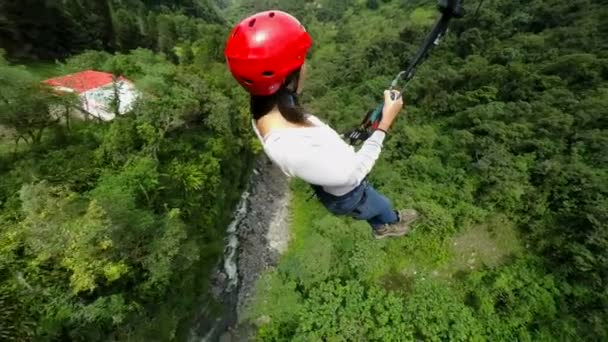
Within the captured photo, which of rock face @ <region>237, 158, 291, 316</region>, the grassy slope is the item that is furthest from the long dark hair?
rock face @ <region>237, 158, 291, 316</region>

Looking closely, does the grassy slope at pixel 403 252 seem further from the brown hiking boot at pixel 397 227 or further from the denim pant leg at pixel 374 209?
the denim pant leg at pixel 374 209

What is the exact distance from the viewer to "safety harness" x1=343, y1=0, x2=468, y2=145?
2619 mm

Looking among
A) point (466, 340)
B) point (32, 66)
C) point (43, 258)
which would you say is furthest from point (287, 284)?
point (32, 66)

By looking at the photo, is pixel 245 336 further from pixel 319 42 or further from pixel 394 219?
pixel 319 42

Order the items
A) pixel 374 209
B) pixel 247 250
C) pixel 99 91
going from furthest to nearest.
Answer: pixel 247 250, pixel 99 91, pixel 374 209

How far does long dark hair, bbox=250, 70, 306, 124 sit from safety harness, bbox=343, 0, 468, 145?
0.82 m

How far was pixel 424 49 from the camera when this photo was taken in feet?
9.25

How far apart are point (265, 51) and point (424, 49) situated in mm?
1430

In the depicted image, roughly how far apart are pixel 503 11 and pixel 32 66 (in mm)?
31816

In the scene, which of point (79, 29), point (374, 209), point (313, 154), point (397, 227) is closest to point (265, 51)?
point (313, 154)

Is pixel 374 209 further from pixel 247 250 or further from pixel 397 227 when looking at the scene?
pixel 247 250

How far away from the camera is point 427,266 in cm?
1311

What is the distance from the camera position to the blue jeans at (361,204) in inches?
115

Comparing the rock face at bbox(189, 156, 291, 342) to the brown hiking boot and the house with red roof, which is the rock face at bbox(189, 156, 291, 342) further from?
the brown hiking boot
